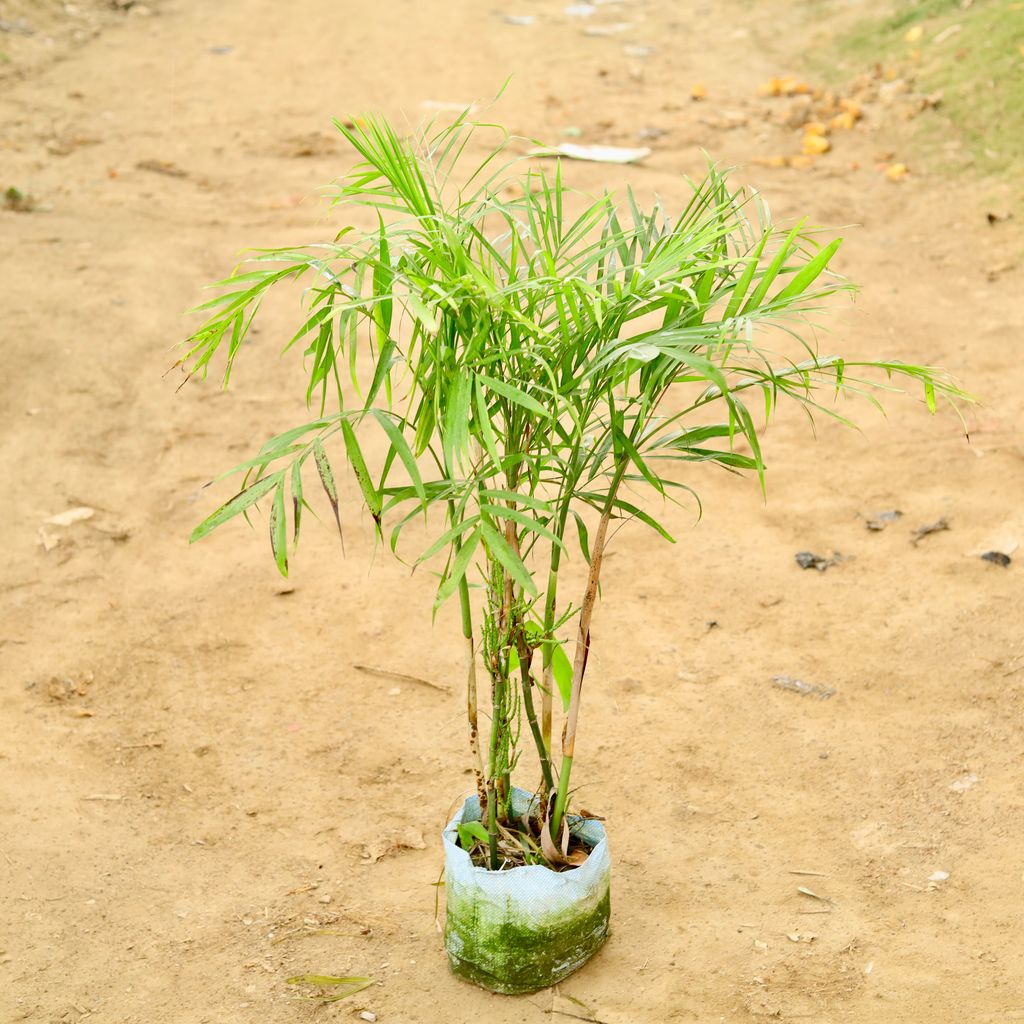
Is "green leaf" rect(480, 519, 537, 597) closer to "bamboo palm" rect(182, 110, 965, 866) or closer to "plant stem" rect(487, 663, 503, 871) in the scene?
"bamboo palm" rect(182, 110, 965, 866)

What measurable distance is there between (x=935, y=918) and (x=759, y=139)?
5.25m

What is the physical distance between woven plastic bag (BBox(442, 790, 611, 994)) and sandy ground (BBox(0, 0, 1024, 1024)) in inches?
2.2

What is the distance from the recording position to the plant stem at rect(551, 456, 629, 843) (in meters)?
2.16

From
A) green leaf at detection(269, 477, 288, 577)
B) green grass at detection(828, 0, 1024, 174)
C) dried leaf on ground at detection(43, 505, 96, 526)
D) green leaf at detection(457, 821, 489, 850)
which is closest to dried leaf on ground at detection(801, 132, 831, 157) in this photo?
green grass at detection(828, 0, 1024, 174)

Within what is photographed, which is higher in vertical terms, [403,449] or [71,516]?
[403,449]

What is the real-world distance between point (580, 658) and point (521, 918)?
0.47 metres

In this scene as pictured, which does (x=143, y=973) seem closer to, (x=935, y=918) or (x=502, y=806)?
(x=502, y=806)

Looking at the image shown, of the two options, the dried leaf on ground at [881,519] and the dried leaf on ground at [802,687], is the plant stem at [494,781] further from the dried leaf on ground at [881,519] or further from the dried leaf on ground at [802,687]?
the dried leaf on ground at [881,519]

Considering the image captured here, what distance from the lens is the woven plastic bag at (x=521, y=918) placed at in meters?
2.26

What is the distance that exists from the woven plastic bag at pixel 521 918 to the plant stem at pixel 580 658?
0.11m

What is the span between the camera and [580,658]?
7.39ft

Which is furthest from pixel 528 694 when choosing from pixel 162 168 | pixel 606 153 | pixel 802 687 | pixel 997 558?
pixel 162 168

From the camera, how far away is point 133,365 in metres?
5.00

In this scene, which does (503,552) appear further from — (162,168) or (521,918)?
(162,168)
